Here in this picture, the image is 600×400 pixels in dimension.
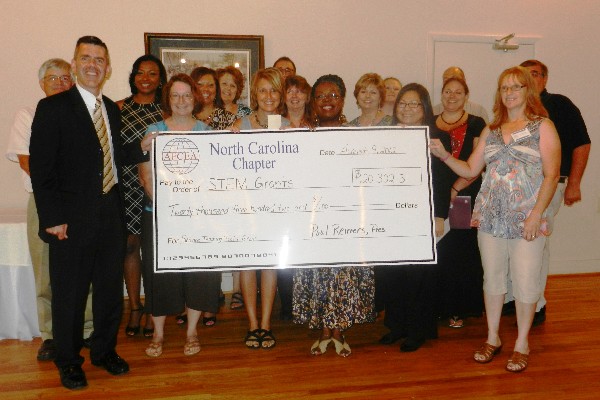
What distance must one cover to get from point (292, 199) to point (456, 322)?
1.56m

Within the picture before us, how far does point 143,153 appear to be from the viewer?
299 centimetres

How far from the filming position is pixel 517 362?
2.89 meters

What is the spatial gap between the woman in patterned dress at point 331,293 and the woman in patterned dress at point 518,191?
65 centimetres

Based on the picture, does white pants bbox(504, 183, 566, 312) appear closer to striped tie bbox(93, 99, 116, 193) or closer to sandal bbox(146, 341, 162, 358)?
sandal bbox(146, 341, 162, 358)

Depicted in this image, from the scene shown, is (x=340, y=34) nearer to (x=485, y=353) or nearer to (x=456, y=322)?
(x=456, y=322)

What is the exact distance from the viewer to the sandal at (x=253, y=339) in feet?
10.6

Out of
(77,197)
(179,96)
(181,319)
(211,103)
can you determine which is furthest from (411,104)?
(181,319)

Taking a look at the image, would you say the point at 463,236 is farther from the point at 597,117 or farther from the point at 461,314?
the point at 597,117

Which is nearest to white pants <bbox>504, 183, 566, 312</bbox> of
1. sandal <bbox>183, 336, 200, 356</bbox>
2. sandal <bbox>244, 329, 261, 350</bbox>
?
sandal <bbox>244, 329, 261, 350</bbox>

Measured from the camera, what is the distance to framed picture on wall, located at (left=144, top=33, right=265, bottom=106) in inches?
175

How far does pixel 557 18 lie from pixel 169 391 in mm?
4708

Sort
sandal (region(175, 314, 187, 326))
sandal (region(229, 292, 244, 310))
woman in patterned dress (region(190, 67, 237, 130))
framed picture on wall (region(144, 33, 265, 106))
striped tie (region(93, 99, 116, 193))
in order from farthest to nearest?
1. framed picture on wall (region(144, 33, 265, 106))
2. sandal (region(229, 292, 244, 310))
3. sandal (region(175, 314, 187, 326))
4. woman in patterned dress (region(190, 67, 237, 130))
5. striped tie (region(93, 99, 116, 193))

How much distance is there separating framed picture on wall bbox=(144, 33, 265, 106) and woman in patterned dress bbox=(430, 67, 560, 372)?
7.08 feet

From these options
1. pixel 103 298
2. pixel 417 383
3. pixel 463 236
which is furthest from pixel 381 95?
pixel 103 298
